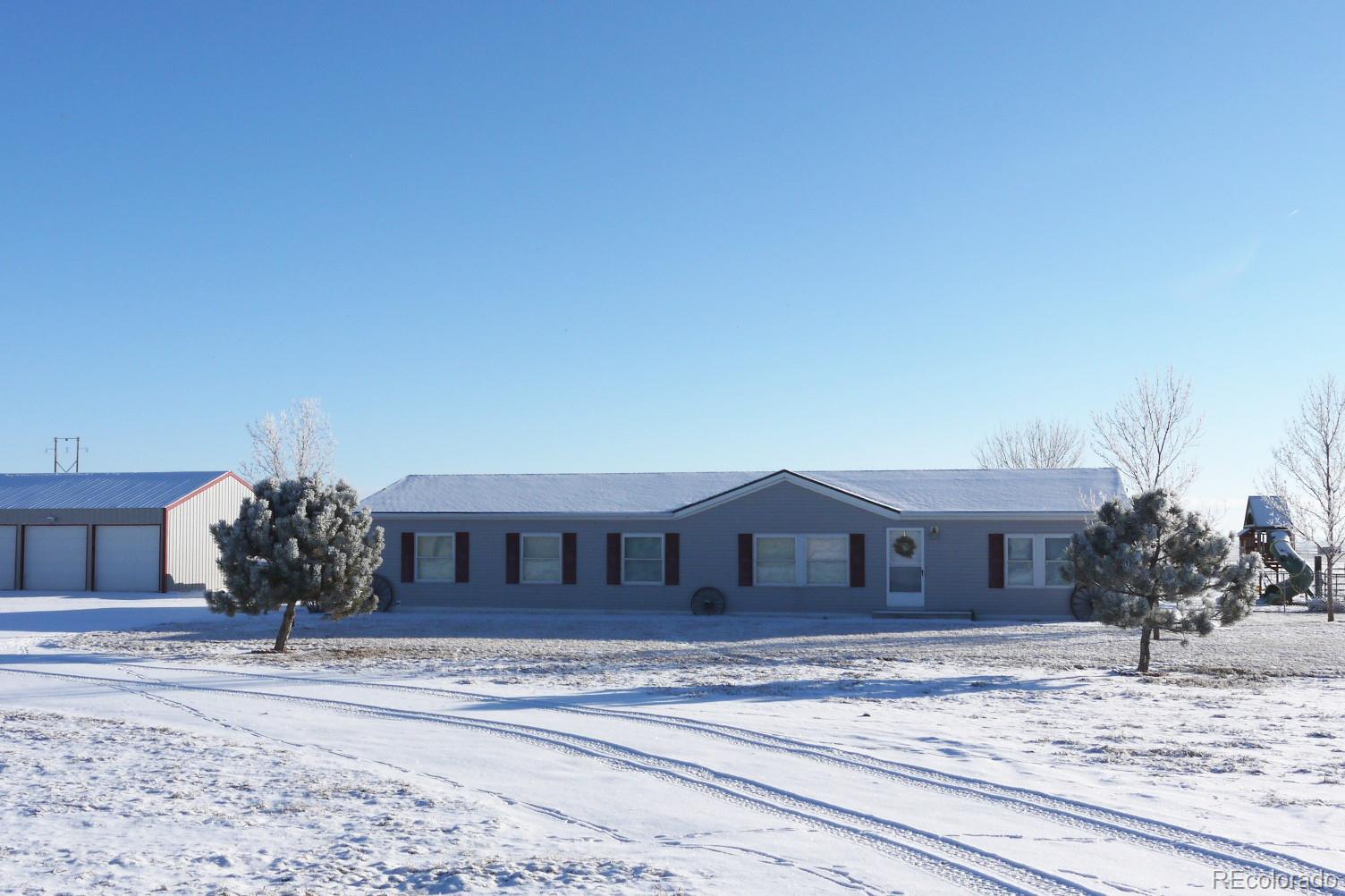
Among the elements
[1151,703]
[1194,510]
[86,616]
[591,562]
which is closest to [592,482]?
[591,562]

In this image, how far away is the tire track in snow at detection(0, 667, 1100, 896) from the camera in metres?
6.02

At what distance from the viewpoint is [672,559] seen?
84.9ft

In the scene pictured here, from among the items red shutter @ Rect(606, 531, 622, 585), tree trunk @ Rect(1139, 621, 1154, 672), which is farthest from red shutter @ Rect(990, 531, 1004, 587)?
red shutter @ Rect(606, 531, 622, 585)

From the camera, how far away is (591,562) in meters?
26.2

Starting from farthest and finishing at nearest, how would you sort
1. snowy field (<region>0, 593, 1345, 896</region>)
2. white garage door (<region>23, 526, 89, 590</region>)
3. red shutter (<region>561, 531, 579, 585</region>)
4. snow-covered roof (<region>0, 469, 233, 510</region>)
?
1. snow-covered roof (<region>0, 469, 233, 510</region>)
2. white garage door (<region>23, 526, 89, 590</region>)
3. red shutter (<region>561, 531, 579, 585</region>)
4. snowy field (<region>0, 593, 1345, 896</region>)

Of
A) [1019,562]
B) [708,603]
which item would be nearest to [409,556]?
[708,603]

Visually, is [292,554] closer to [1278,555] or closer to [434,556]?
[434,556]

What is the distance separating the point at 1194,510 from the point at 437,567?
58.1 ft

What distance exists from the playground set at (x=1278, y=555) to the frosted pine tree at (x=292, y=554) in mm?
25870

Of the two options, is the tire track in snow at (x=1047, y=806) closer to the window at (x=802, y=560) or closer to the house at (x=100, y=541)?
the window at (x=802, y=560)

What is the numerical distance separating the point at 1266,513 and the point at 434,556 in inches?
1231

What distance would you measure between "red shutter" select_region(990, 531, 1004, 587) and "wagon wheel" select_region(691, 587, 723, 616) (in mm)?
6277

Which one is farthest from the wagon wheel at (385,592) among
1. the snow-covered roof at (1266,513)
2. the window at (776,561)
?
the snow-covered roof at (1266,513)

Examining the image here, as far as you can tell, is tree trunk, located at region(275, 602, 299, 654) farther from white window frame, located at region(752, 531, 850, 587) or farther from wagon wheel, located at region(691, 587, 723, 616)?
white window frame, located at region(752, 531, 850, 587)
